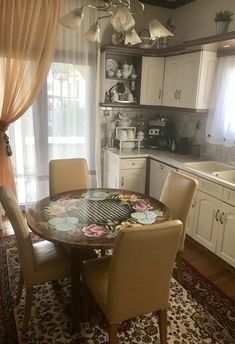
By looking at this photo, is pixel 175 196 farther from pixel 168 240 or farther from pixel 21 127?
pixel 21 127

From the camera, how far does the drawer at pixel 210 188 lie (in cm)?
262

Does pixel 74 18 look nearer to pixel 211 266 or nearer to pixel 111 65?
pixel 111 65

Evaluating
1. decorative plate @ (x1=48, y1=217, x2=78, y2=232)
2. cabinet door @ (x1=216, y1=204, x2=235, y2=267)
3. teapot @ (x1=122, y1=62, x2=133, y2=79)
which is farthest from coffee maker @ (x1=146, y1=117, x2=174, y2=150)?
decorative plate @ (x1=48, y1=217, x2=78, y2=232)

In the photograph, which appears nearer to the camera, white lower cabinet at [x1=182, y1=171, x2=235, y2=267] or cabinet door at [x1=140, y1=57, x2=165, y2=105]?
white lower cabinet at [x1=182, y1=171, x2=235, y2=267]

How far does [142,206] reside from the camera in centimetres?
218

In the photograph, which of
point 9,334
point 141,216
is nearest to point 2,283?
point 9,334

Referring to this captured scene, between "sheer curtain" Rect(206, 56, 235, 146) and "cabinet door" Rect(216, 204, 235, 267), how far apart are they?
94 centimetres

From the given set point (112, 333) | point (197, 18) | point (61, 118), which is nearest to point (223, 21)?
point (197, 18)

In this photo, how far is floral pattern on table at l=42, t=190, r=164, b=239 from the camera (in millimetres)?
1789

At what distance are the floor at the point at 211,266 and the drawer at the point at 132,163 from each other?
112 cm

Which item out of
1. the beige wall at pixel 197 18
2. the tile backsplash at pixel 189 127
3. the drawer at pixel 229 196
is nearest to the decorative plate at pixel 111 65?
the tile backsplash at pixel 189 127

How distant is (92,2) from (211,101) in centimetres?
189

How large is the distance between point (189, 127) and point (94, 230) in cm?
252

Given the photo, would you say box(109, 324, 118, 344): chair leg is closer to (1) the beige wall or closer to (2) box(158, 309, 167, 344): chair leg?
(2) box(158, 309, 167, 344): chair leg
